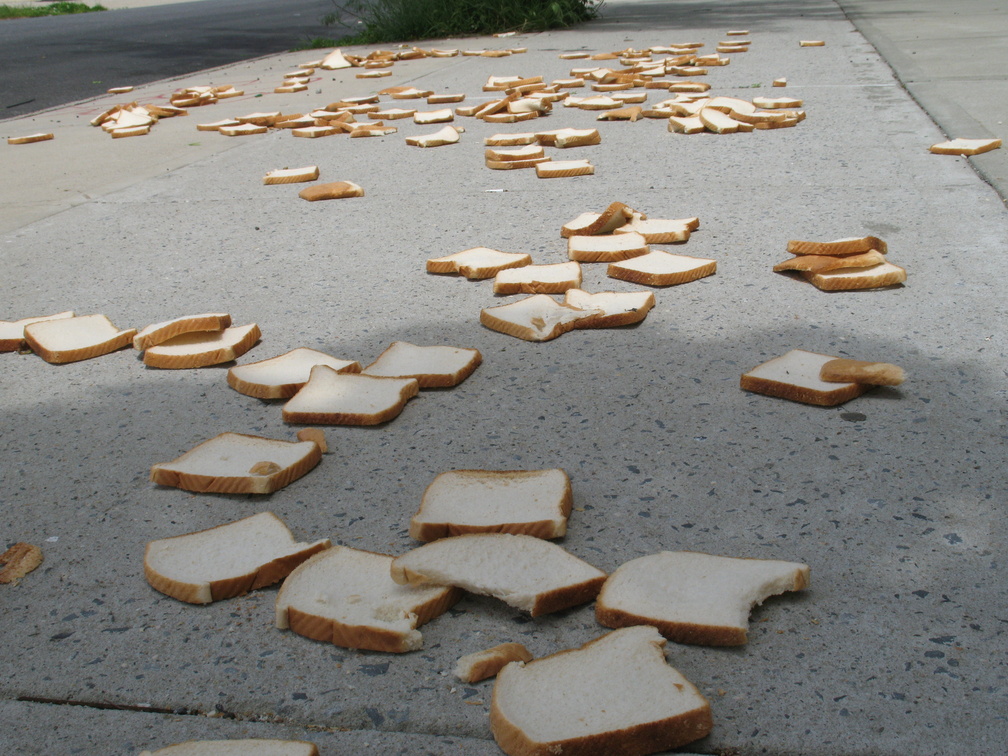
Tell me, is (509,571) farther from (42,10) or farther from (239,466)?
(42,10)

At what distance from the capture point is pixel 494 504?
1.70 m

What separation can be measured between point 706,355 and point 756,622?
3.36ft

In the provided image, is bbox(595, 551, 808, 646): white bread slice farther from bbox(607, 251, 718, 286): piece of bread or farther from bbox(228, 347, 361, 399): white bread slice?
bbox(607, 251, 718, 286): piece of bread

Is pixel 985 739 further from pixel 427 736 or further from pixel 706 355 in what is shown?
pixel 706 355

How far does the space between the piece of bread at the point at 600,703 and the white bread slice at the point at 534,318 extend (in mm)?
1250

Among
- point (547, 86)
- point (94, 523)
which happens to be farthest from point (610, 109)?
point (94, 523)

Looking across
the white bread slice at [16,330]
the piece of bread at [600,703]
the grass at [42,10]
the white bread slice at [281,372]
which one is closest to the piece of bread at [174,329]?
the white bread slice at [281,372]

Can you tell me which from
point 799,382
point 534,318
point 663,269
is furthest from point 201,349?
point 799,382

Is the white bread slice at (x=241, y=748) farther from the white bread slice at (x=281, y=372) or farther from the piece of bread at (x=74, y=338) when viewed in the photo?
the piece of bread at (x=74, y=338)

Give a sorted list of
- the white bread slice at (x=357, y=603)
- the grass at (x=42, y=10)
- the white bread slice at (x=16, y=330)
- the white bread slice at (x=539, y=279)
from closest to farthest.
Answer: the white bread slice at (x=357, y=603), the white bread slice at (x=16, y=330), the white bread slice at (x=539, y=279), the grass at (x=42, y=10)

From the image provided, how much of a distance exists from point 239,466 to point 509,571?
70cm

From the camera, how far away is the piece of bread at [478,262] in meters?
2.93

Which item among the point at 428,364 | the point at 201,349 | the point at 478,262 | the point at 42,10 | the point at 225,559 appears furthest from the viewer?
the point at 42,10

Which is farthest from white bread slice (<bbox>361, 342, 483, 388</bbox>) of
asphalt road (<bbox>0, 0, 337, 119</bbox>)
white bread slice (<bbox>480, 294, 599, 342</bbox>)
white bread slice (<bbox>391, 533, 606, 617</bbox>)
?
asphalt road (<bbox>0, 0, 337, 119</bbox>)
